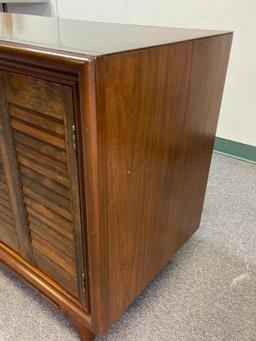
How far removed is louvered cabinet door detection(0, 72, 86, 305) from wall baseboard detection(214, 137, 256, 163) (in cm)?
140

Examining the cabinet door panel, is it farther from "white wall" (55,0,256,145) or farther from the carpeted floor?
"white wall" (55,0,256,145)

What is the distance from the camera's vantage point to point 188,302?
989mm

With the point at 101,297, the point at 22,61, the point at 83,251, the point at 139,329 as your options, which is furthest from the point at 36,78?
the point at 139,329

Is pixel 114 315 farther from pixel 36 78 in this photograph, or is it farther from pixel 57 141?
pixel 36 78

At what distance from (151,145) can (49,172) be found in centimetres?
23

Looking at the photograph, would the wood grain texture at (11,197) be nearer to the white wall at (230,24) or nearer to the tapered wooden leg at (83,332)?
the tapered wooden leg at (83,332)

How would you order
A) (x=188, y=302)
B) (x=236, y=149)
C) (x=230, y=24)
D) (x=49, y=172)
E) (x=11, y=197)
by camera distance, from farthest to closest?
(x=236, y=149), (x=230, y=24), (x=188, y=302), (x=11, y=197), (x=49, y=172)

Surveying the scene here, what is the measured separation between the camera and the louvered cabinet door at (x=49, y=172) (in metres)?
0.57

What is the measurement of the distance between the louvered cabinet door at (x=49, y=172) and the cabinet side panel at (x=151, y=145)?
0.24 feet

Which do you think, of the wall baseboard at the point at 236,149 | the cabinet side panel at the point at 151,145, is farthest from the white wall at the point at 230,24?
the cabinet side panel at the point at 151,145

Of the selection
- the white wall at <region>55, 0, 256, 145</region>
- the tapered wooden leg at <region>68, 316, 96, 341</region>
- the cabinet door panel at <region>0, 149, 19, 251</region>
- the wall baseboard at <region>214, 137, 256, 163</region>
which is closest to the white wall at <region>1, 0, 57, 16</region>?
the white wall at <region>55, 0, 256, 145</region>

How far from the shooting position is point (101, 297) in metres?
0.72

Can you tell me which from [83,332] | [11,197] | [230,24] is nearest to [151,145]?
[11,197]

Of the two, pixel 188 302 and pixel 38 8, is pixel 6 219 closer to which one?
pixel 188 302
